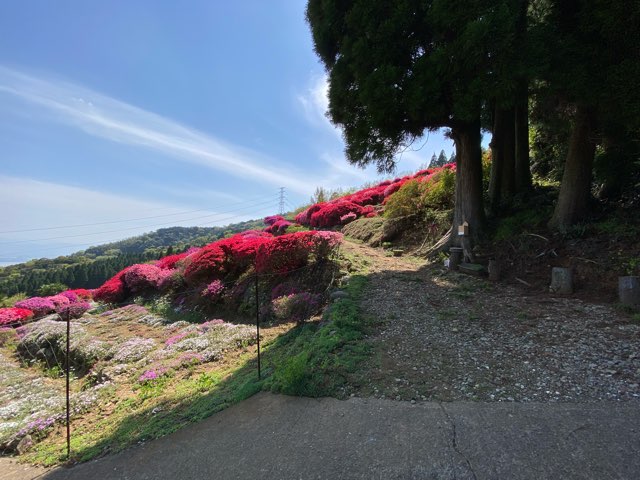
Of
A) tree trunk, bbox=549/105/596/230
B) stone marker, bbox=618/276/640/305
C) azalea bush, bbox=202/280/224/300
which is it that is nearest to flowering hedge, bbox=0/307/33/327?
azalea bush, bbox=202/280/224/300

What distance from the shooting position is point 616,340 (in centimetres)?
345

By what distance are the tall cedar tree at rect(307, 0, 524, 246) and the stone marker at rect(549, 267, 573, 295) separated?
211 cm

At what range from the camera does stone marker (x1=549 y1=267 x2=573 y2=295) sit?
16.2ft

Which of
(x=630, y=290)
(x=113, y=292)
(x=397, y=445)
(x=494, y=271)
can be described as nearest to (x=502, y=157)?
(x=494, y=271)

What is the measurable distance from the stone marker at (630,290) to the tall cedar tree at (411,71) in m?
2.97

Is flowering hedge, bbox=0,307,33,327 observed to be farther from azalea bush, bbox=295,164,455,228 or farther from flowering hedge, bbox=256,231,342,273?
azalea bush, bbox=295,164,455,228

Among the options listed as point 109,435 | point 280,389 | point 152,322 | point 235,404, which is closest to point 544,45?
point 280,389

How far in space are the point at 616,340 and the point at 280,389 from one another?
361 centimetres

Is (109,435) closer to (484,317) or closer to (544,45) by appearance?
(484,317)

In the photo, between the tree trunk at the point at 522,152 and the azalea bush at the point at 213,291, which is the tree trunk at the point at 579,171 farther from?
the azalea bush at the point at 213,291

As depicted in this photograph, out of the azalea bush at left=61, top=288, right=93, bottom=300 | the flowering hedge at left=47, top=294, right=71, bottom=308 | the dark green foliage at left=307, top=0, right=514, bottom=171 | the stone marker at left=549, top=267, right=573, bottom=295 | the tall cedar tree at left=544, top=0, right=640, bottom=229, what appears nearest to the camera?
the tall cedar tree at left=544, top=0, right=640, bottom=229

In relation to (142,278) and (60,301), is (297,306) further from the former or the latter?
(60,301)

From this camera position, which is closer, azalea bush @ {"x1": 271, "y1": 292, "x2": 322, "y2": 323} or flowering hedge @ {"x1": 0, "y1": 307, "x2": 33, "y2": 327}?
azalea bush @ {"x1": 271, "y1": 292, "x2": 322, "y2": 323}

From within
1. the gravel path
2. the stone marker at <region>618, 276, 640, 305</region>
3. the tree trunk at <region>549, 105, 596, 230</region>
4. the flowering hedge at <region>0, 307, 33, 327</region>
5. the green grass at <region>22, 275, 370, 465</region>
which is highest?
the tree trunk at <region>549, 105, 596, 230</region>
